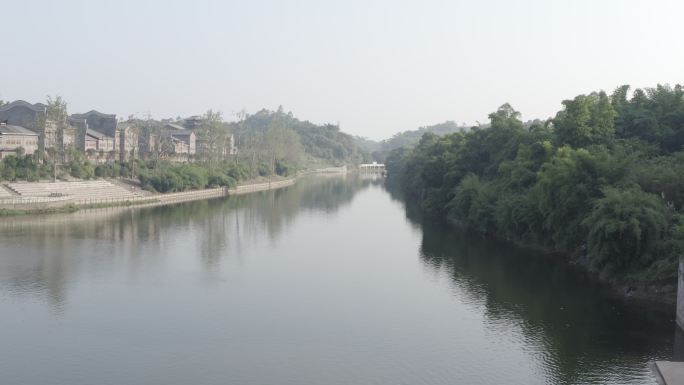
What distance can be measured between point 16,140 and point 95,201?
812cm

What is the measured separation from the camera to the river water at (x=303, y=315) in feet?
46.8

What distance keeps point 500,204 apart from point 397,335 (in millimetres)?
13935

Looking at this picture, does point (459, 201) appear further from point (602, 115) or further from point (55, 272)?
point (55, 272)

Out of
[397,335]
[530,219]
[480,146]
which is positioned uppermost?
[480,146]

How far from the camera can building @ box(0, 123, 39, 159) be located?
43844 millimetres

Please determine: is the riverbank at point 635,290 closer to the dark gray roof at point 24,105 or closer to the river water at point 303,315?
the river water at point 303,315

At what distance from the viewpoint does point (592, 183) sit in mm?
23562

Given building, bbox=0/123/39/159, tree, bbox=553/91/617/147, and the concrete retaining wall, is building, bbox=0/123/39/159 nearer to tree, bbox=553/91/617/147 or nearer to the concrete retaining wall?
tree, bbox=553/91/617/147

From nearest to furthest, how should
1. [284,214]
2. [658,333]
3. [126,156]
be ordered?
[658,333]
[284,214]
[126,156]

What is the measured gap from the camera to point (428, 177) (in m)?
43.7

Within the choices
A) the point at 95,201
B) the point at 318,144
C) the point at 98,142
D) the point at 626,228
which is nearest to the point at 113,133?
the point at 98,142

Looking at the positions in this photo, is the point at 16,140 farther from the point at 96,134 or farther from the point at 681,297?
the point at 681,297

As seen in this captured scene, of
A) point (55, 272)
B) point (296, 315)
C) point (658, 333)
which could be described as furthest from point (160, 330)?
point (658, 333)

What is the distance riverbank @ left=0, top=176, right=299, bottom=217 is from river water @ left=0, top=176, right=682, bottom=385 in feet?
16.5
